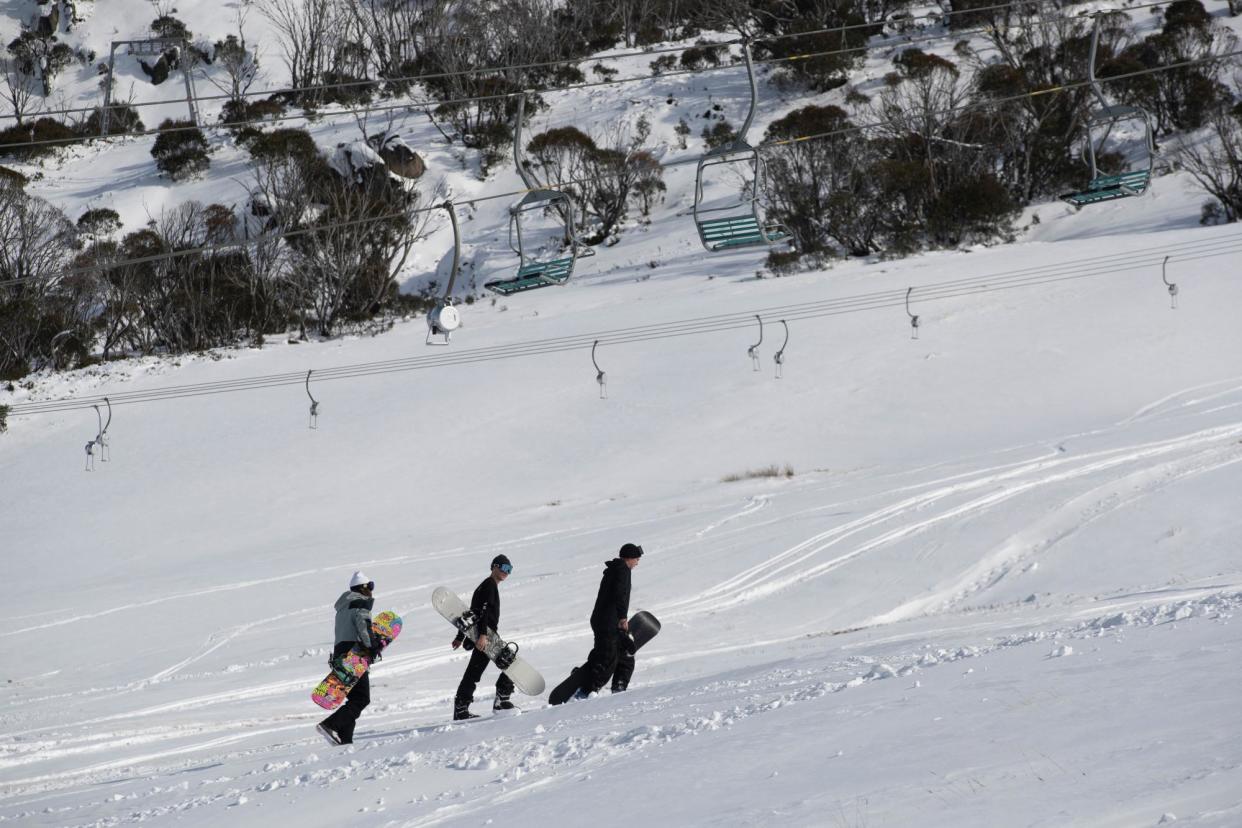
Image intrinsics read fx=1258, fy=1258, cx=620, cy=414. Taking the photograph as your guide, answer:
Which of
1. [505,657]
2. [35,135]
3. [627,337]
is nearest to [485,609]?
[505,657]

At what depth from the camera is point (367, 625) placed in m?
9.34

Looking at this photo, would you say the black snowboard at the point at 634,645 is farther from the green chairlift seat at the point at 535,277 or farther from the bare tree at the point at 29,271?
the bare tree at the point at 29,271

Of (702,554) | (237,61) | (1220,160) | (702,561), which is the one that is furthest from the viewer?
(237,61)

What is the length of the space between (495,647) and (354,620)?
1177 millimetres

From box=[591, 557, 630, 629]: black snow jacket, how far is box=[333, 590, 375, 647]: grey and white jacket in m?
1.70

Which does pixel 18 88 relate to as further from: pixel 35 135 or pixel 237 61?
pixel 237 61

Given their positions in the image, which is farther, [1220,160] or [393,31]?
[393,31]

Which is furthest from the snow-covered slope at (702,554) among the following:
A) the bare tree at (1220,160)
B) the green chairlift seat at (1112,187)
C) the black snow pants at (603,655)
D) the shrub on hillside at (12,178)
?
the shrub on hillside at (12,178)

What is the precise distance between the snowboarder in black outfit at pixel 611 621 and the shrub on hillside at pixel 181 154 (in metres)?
44.2

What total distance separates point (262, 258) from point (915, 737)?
→ 3816 centimetres

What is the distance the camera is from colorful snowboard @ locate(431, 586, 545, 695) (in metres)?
9.82

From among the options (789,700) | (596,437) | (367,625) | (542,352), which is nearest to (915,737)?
(789,700)

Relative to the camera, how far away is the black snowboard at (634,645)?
9836 mm

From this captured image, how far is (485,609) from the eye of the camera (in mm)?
9891
